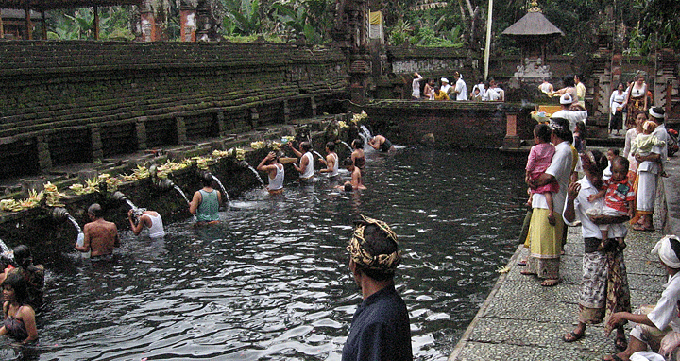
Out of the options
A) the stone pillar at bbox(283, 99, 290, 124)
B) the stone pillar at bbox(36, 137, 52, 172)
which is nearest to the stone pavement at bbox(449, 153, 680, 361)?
the stone pillar at bbox(36, 137, 52, 172)

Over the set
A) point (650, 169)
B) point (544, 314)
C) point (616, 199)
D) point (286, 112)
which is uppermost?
point (286, 112)

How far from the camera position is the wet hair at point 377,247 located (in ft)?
11.4

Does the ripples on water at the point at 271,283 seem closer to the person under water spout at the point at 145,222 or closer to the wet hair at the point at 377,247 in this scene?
the person under water spout at the point at 145,222

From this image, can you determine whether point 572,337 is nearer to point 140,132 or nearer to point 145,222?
point 145,222

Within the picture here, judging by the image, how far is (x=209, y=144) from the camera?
1598 cm

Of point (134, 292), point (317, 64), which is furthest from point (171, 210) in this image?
point (317, 64)

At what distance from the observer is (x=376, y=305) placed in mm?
3428

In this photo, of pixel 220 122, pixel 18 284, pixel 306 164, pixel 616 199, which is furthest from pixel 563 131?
pixel 220 122

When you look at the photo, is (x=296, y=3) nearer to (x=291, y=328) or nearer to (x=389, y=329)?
(x=291, y=328)

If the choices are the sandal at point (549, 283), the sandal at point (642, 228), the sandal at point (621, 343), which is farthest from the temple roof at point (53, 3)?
the sandal at point (621, 343)

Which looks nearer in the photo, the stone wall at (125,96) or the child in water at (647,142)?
the child in water at (647,142)

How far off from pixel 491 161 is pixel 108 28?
24.0m

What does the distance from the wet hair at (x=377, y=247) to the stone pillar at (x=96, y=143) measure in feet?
39.3

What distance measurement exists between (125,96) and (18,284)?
8941mm
